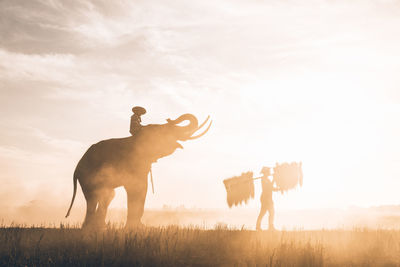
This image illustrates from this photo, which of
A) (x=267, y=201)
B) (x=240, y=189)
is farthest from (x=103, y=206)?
(x=240, y=189)

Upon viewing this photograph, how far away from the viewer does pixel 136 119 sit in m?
11.0

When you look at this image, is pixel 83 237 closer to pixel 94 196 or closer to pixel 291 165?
pixel 94 196

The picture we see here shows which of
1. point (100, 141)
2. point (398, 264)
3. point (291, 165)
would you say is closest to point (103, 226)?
point (100, 141)

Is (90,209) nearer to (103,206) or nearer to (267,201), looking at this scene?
(103,206)

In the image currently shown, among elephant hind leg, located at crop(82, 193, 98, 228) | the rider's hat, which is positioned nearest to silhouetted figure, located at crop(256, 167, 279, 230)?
the rider's hat

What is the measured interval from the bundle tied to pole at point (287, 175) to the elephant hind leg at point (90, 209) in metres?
7.10

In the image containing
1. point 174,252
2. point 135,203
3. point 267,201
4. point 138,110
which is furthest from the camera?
point 267,201

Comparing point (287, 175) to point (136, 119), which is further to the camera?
point (287, 175)

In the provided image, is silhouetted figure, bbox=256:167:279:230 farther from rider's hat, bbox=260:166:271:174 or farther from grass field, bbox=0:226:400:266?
grass field, bbox=0:226:400:266

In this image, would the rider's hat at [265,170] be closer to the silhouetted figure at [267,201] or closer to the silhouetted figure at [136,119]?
the silhouetted figure at [267,201]

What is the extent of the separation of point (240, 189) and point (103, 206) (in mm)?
6697

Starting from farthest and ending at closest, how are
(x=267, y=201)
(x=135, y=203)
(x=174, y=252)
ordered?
(x=267, y=201), (x=135, y=203), (x=174, y=252)

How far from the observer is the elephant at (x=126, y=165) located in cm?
982

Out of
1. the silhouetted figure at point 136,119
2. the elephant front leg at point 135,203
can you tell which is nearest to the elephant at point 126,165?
the elephant front leg at point 135,203
